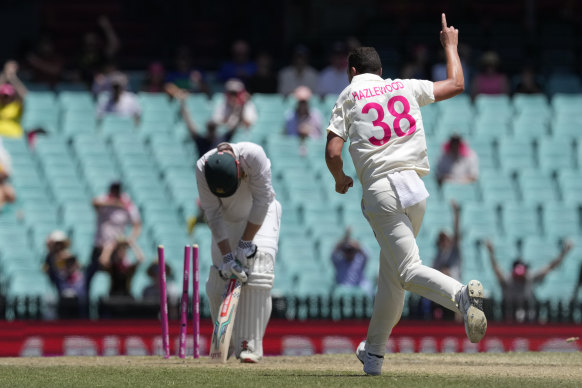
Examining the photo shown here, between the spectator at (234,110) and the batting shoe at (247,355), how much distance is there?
346 inches

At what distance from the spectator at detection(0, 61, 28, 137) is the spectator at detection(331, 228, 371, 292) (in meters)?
5.50

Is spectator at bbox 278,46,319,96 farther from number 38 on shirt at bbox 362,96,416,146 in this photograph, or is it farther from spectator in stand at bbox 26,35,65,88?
number 38 on shirt at bbox 362,96,416,146

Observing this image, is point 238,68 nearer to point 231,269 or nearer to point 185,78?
point 185,78

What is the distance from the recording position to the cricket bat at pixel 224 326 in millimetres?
10570

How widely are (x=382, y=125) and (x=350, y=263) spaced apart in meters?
8.09

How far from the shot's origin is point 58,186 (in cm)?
1878

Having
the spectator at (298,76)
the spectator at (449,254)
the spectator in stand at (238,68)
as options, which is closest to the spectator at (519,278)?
the spectator at (449,254)

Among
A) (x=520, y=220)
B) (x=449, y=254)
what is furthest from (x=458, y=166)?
(x=449, y=254)

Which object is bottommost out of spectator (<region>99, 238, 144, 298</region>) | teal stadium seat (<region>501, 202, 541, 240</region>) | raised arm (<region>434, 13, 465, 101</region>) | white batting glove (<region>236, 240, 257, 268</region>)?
spectator (<region>99, 238, 144, 298</region>)

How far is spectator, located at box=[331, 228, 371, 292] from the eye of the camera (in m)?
17.2

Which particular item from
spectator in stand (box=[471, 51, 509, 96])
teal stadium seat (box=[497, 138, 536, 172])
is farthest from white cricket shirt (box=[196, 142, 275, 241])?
spectator in stand (box=[471, 51, 509, 96])

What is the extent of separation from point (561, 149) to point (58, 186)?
7874mm

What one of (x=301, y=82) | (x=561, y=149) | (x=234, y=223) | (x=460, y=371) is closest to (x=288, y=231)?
(x=301, y=82)

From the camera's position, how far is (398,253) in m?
9.10
